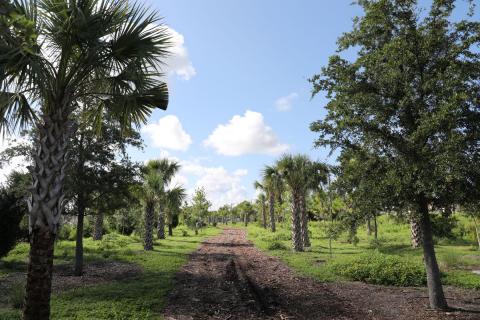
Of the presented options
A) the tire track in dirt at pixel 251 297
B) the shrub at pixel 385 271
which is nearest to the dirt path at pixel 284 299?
the tire track in dirt at pixel 251 297

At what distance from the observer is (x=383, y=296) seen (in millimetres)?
10305

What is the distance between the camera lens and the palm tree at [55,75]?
6.26 metres

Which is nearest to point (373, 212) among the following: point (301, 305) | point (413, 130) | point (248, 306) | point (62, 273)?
point (413, 130)

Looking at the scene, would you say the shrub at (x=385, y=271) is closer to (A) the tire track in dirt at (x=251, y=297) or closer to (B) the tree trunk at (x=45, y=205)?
(A) the tire track in dirt at (x=251, y=297)

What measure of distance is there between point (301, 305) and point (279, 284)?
2.80m

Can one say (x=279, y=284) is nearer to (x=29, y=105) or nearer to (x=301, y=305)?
(x=301, y=305)

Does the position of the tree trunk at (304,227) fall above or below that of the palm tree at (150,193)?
below

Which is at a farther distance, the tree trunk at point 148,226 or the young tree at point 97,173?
the tree trunk at point 148,226

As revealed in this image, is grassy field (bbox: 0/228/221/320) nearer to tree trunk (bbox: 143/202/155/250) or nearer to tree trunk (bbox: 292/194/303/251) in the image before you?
tree trunk (bbox: 143/202/155/250)

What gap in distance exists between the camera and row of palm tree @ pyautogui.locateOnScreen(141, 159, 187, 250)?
975 inches

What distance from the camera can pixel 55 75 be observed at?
22.7 ft

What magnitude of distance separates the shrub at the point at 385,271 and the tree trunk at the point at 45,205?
10201mm

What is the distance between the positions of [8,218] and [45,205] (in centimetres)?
922

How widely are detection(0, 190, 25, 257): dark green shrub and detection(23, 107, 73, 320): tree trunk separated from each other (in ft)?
28.3
